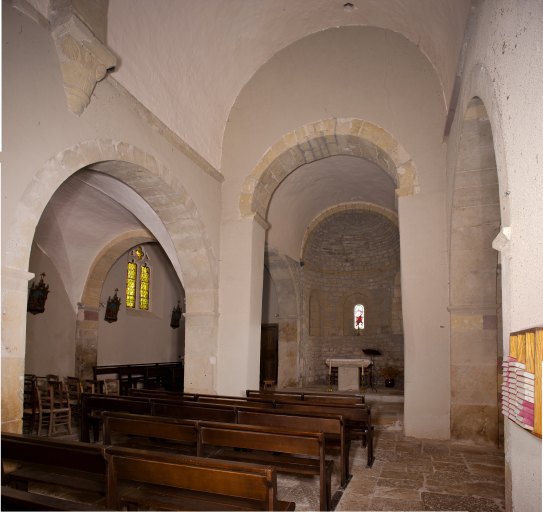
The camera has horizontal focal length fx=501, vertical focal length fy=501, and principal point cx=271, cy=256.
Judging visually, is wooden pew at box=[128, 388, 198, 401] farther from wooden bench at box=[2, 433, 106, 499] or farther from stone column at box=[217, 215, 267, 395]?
wooden bench at box=[2, 433, 106, 499]

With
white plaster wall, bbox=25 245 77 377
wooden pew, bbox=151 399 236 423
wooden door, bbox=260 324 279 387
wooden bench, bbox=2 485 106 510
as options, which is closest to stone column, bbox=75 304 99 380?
white plaster wall, bbox=25 245 77 377

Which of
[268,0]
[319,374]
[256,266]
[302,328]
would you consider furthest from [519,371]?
[319,374]

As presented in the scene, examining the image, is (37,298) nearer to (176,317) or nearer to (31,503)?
(176,317)

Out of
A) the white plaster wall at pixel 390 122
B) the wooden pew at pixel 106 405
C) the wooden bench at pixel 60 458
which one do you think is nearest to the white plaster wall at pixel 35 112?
the wooden bench at pixel 60 458

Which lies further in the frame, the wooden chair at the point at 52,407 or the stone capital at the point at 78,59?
the wooden chair at the point at 52,407

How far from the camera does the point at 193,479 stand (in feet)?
9.56

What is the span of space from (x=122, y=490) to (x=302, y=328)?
9916 millimetres

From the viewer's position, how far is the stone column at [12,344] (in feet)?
14.5

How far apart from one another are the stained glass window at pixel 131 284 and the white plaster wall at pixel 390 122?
5.85 m

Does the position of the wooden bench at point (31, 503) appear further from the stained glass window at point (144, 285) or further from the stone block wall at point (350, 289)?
the stained glass window at point (144, 285)

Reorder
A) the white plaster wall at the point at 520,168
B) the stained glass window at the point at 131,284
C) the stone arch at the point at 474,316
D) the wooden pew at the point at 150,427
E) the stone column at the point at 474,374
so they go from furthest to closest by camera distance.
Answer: the stained glass window at the point at 131,284
the stone column at the point at 474,374
the stone arch at the point at 474,316
the wooden pew at the point at 150,427
the white plaster wall at the point at 520,168

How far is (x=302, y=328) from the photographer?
546 inches

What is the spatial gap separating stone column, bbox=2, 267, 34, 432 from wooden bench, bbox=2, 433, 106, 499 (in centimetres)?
60

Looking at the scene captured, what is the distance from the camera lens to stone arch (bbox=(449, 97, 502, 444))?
6.86 m
